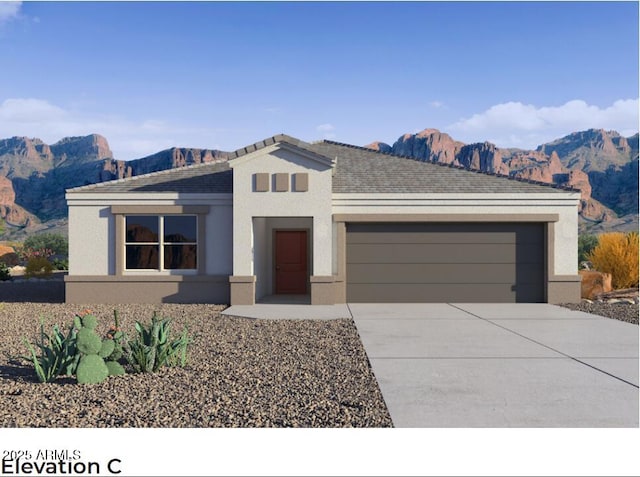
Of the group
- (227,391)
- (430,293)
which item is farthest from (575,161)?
(227,391)

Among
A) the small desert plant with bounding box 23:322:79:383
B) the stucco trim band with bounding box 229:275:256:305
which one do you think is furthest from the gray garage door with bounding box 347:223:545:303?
the small desert plant with bounding box 23:322:79:383

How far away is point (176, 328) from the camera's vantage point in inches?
463

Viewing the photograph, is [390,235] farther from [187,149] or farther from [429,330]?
[187,149]

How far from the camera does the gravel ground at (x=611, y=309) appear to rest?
44.7 ft

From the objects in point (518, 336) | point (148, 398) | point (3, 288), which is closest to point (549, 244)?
point (518, 336)

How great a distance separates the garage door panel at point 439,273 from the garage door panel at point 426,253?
0.14m

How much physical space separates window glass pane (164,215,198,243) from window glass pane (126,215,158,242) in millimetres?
331

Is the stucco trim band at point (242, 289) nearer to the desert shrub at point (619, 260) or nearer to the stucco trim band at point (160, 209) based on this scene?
the stucco trim band at point (160, 209)

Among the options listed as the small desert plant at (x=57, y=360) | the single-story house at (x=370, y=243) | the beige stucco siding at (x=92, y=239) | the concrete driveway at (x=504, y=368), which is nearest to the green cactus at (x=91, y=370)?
the small desert plant at (x=57, y=360)

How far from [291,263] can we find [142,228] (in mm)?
5026

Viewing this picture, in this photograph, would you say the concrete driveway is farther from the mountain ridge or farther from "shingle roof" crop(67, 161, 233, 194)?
the mountain ridge

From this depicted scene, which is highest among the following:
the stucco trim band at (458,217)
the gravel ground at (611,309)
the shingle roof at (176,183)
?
the shingle roof at (176,183)

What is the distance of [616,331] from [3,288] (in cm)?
1983

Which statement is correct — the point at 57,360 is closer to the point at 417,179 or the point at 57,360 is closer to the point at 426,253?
the point at 426,253
